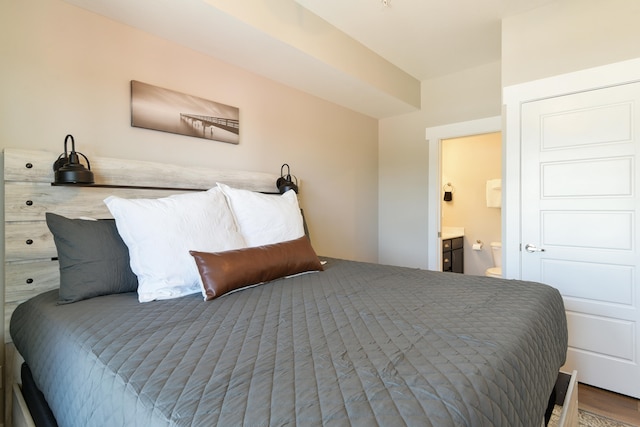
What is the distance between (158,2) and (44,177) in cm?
108

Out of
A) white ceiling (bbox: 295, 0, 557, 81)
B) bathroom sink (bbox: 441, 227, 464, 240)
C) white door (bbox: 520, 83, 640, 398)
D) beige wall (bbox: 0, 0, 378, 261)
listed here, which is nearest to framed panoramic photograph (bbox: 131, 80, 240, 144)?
beige wall (bbox: 0, 0, 378, 261)

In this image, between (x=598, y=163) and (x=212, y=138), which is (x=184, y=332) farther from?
(x=598, y=163)

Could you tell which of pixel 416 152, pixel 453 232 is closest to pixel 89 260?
pixel 416 152

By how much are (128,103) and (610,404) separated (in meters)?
3.46

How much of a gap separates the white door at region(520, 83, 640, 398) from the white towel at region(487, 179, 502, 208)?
2.07m

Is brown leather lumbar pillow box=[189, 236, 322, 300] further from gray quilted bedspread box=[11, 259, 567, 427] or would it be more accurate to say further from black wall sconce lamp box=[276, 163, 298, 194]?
black wall sconce lamp box=[276, 163, 298, 194]

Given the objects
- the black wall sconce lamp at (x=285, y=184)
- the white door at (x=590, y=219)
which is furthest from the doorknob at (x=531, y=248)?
the black wall sconce lamp at (x=285, y=184)

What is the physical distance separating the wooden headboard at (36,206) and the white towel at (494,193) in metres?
4.12

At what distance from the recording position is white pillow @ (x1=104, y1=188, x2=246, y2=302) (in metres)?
1.45

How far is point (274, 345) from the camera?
932 mm

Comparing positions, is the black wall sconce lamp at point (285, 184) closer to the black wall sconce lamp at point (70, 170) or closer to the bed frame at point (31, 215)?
the bed frame at point (31, 215)

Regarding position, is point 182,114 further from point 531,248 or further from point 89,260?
point 531,248

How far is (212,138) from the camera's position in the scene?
236 cm

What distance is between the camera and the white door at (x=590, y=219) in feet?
6.58
